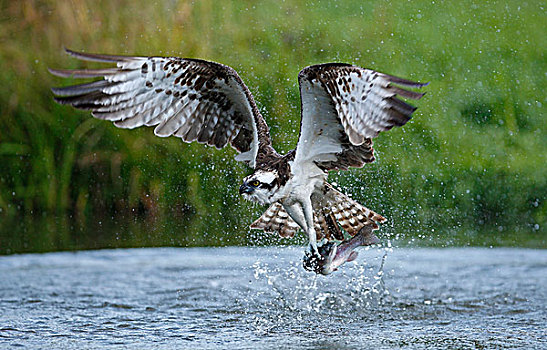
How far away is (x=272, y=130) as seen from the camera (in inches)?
348

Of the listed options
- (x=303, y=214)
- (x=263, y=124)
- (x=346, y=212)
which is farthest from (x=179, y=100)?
(x=346, y=212)

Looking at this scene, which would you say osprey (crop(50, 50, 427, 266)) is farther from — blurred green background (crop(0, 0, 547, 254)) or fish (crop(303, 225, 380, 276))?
blurred green background (crop(0, 0, 547, 254))

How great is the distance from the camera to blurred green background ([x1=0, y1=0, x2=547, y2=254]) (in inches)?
328

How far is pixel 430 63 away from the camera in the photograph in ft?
33.0

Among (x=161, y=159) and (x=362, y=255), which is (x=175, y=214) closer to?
(x=161, y=159)

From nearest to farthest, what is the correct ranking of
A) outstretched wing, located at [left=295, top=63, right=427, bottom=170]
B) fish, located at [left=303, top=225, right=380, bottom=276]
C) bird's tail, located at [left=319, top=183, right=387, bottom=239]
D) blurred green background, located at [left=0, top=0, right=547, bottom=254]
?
outstretched wing, located at [left=295, top=63, right=427, bottom=170] → fish, located at [left=303, top=225, right=380, bottom=276] → bird's tail, located at [left=319, top=183, right=387, bottom=239] → blurred green background, located at [left=0, top=0, right=547, bottom=254]

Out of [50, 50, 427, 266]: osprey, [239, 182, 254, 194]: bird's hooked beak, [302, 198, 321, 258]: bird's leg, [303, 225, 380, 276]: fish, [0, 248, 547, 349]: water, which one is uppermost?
[50, 50, 427, 266]: osprey

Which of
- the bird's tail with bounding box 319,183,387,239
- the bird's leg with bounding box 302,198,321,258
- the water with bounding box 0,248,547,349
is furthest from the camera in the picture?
the bird's tail with bounding box 319,183,387,239

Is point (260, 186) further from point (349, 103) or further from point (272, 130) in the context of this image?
point (272, 130)

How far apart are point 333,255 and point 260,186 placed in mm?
634

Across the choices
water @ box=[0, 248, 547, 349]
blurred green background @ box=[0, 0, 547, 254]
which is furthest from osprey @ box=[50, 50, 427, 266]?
blurred green background @ box=[0, 0, 547, 254]

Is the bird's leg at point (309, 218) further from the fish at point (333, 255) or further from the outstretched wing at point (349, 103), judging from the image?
the outstretched wing at point (349, 103)

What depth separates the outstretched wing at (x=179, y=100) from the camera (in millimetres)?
5035

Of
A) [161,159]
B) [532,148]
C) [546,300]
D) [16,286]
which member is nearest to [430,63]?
[532,148]
